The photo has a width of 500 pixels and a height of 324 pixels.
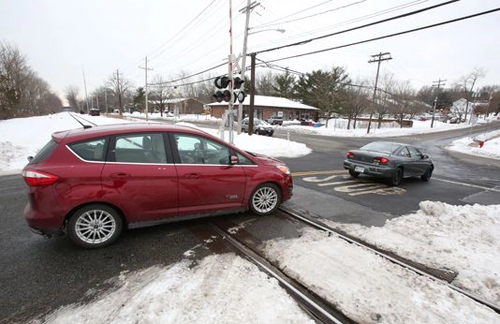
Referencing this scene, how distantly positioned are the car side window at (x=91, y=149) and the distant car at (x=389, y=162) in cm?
752

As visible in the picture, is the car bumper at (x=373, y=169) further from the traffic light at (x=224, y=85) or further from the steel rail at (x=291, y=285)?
the steel rail at (x=291, y=285)

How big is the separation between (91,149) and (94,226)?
1.08 m

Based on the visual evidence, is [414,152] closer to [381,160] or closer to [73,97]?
[381,160]

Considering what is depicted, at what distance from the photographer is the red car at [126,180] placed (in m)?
3.44

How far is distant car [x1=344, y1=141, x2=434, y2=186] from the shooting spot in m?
8.25

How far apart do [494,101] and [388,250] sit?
118 m

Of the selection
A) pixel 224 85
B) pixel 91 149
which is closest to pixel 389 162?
pixel 224 85

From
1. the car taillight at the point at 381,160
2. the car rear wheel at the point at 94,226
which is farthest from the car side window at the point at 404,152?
the car rear wheel at the point at 94,226

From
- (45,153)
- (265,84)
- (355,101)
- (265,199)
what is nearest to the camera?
(45,153)

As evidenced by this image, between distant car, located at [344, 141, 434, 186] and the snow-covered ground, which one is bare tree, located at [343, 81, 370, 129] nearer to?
distant car, located at [344, 141, 434, 186]

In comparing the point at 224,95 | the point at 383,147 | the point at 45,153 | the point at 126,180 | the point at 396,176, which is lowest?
the point at 396,176

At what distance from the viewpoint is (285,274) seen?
3.28 metres

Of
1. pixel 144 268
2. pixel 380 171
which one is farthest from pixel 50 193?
pixel 380 171

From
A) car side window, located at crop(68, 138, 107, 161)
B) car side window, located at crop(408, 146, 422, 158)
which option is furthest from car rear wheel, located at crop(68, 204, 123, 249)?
car side window, located at crop(408, 146, 422, 158)
